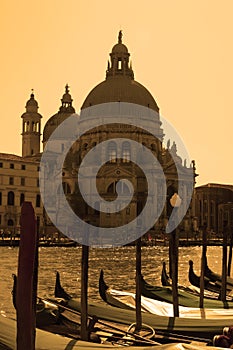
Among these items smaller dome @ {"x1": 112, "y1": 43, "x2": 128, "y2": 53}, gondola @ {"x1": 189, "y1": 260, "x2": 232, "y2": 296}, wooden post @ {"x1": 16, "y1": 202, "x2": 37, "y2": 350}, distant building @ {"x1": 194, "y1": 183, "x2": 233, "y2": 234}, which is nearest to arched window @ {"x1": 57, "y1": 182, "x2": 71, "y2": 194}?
smaller dome @ {"x1": 112, "y1": 43, "x2": 128, "y2": 53}

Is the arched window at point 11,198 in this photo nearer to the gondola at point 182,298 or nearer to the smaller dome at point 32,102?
the smaller dome at point 32,102

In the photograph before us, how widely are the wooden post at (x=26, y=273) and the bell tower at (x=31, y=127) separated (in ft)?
197

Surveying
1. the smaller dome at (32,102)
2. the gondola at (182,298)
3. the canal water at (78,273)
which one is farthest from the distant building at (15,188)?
the gondola at (182,298)

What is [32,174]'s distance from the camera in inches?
2132

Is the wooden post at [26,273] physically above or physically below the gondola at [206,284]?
above

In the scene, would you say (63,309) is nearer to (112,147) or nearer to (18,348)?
(18,348)

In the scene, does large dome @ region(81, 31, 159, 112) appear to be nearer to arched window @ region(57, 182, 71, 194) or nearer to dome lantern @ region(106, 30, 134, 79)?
dome lantern @ region(106, 30, 134, 79)

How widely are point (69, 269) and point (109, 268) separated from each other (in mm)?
1918

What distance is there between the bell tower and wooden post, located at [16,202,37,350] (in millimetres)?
60039

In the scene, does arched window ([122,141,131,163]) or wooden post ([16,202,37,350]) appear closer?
wooden post ([16,202,37,350])

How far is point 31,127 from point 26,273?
60502 mm

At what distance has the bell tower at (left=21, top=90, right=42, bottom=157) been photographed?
6500cm

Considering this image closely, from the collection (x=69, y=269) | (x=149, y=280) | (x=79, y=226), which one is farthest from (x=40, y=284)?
(x=79, y=226)

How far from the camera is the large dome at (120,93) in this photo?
58.3 meters
